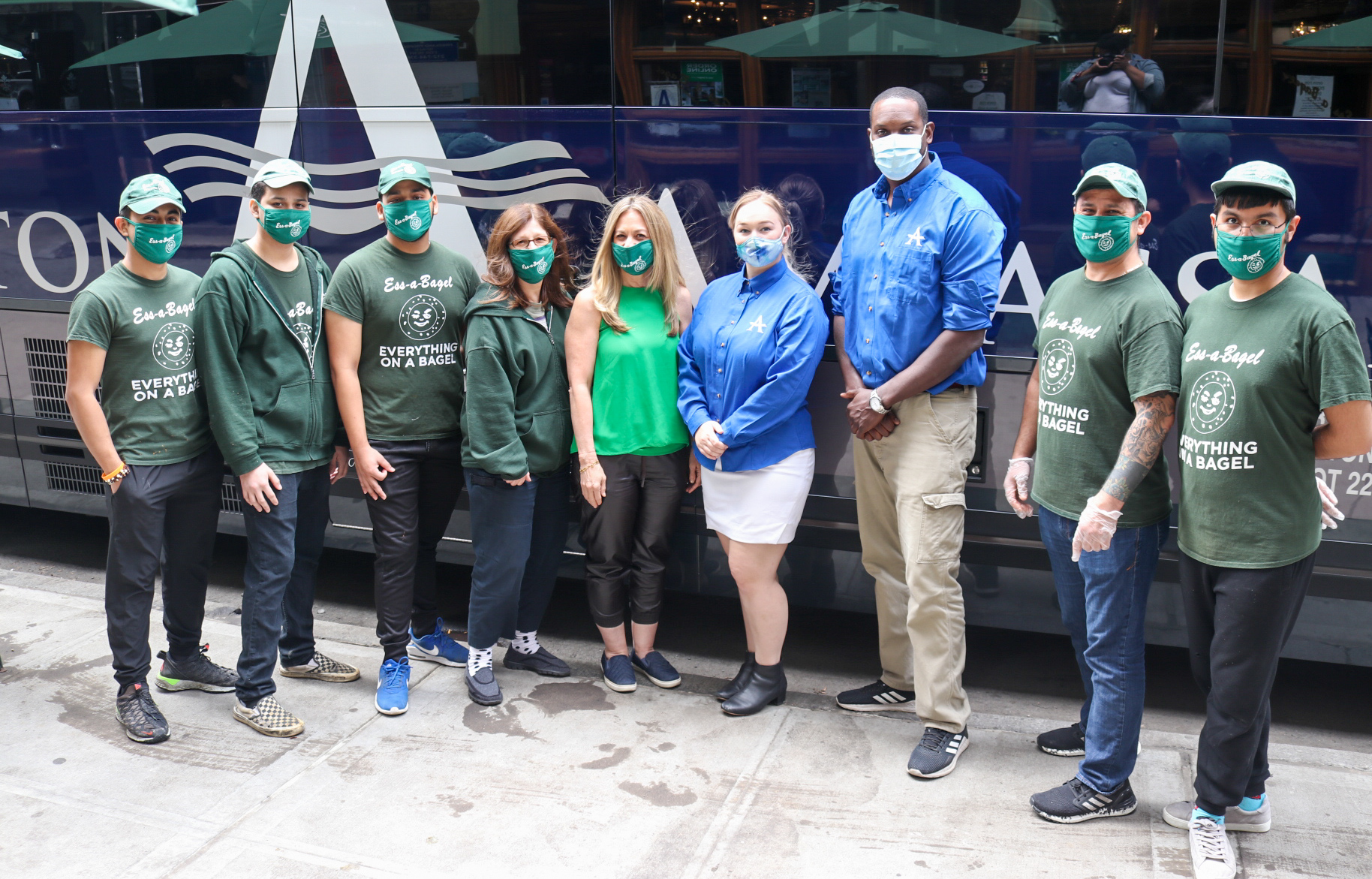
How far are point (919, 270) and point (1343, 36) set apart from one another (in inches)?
53.7

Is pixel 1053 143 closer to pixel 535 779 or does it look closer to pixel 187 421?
pixel 535 779

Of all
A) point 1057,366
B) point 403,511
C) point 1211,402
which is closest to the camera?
point 1211,402

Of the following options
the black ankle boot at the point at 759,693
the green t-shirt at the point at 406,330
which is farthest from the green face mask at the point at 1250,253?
the green t-shirt at the point at 406,330

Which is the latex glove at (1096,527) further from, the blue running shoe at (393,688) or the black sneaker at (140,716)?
the black sneaker at (140,716)

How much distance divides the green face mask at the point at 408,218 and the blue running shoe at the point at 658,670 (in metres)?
1.73

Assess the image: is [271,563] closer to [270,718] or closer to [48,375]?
[270,718]

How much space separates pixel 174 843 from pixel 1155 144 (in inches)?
139

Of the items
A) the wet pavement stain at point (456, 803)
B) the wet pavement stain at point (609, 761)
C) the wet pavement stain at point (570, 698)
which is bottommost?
the wet pavement stain at point (570, 698)

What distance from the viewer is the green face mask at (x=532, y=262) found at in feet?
12.7

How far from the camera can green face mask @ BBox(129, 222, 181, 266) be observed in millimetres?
3613

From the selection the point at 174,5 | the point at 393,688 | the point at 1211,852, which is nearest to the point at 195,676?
the point at 393,688

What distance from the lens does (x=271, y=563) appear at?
389 cm

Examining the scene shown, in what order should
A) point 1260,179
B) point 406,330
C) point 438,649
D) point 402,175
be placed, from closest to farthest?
point 1260,179 → point 402,175 → point 406,330 → point 438,649

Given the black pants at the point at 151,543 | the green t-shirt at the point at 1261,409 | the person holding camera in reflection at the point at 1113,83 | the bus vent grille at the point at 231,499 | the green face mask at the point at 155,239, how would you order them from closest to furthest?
the green t-shirt at the point at 1261,409 → the person holding camera in reflection at the point at 1113,83 → the green face mask at the point at 155,239 → the black pants at the point at 151,543 → the bus vent grille at the point at 231,499
